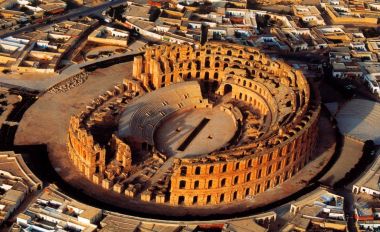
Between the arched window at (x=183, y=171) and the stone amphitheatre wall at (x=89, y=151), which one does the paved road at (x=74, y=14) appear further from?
the arched window at (x=183, y=171)

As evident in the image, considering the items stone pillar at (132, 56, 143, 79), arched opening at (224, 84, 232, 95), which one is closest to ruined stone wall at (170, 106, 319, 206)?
arched opening at (224, 84, 232, 95)

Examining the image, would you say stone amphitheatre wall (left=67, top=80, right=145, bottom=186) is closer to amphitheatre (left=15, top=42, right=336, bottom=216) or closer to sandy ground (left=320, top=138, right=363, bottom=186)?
amphitheatre (left=15, top=42, right=336, bottom=216)

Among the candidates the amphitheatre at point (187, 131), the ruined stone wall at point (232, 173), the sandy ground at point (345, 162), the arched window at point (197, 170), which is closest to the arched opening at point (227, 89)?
the amphitheatre at point (187, 131)

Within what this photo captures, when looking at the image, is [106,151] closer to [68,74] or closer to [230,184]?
[230,184]

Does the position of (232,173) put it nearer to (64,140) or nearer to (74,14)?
(64,140)

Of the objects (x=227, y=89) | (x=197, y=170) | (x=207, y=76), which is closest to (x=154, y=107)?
(x=207, y=76)
